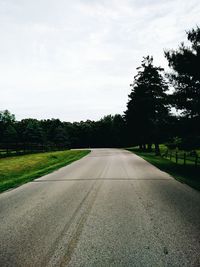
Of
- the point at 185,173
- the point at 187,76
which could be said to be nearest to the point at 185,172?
the point at 185,173

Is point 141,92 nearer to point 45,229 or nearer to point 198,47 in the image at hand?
point 198,47

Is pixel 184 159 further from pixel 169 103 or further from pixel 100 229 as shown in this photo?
pixel 100 229

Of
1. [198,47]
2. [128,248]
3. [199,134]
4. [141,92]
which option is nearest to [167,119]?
[199,134]

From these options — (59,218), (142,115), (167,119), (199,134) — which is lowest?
(59,218)

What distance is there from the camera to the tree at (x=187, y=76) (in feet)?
62.8

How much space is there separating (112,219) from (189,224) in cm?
173

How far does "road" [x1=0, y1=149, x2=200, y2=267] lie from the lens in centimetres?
388

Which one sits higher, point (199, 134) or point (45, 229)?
point (199, 134)

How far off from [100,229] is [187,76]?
58.5 feet

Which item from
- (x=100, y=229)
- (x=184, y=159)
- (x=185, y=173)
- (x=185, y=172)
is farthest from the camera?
(x=184, y=159)

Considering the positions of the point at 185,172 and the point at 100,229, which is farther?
the point at 185,172

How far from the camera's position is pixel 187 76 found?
20.0m

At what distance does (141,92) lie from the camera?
36.9 meters

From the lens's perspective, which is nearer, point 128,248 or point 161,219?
point 128,248
